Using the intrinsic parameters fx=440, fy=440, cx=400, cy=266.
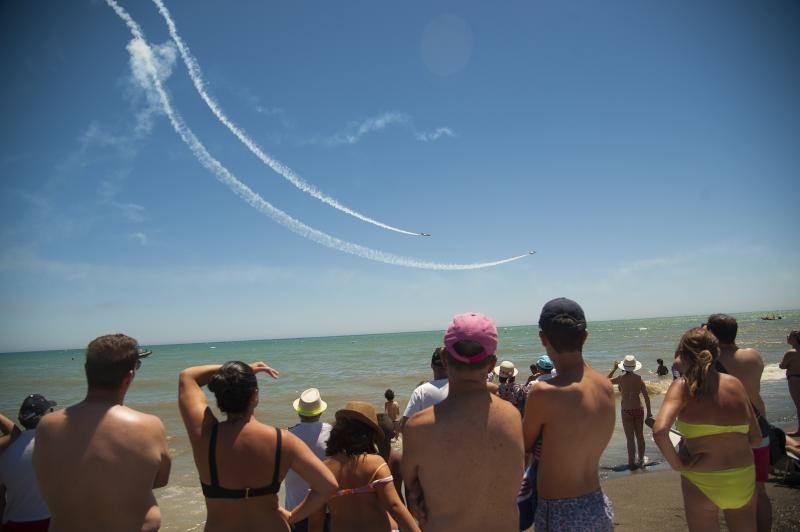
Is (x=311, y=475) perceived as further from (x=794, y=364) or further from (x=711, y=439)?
(x=794, y=364)

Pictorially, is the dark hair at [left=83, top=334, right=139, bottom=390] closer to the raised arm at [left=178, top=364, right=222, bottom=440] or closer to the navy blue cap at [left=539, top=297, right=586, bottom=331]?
the raised arm at [left=178, top=364, right=222, bottom=440]

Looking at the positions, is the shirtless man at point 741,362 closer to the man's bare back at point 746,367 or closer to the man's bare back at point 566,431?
the man's bare back at point 746,367

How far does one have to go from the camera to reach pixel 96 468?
2.33 meters

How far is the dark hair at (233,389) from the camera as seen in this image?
252 cm

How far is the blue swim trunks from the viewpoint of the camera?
234cm

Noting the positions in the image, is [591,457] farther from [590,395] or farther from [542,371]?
[542,371]

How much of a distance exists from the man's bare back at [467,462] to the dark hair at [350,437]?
0.72 m

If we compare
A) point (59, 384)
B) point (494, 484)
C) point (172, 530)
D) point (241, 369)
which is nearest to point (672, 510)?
point (494, 484)

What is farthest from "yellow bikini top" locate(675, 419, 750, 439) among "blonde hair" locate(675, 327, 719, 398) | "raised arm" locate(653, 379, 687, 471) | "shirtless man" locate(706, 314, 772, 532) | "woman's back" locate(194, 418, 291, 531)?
"woman's back" locate(194, 418, 291, 531)

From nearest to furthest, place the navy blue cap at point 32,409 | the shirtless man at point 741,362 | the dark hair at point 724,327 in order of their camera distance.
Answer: the navy blue cap at point 32,409 → the shirtless man at point 741,362 → the dark hair at point 724,327

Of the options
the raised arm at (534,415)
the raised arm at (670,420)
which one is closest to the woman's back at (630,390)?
the raised arm at (670,420)

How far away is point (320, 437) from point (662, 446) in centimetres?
263

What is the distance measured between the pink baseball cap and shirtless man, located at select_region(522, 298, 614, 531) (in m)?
0.44

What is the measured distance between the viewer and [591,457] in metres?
2.46
